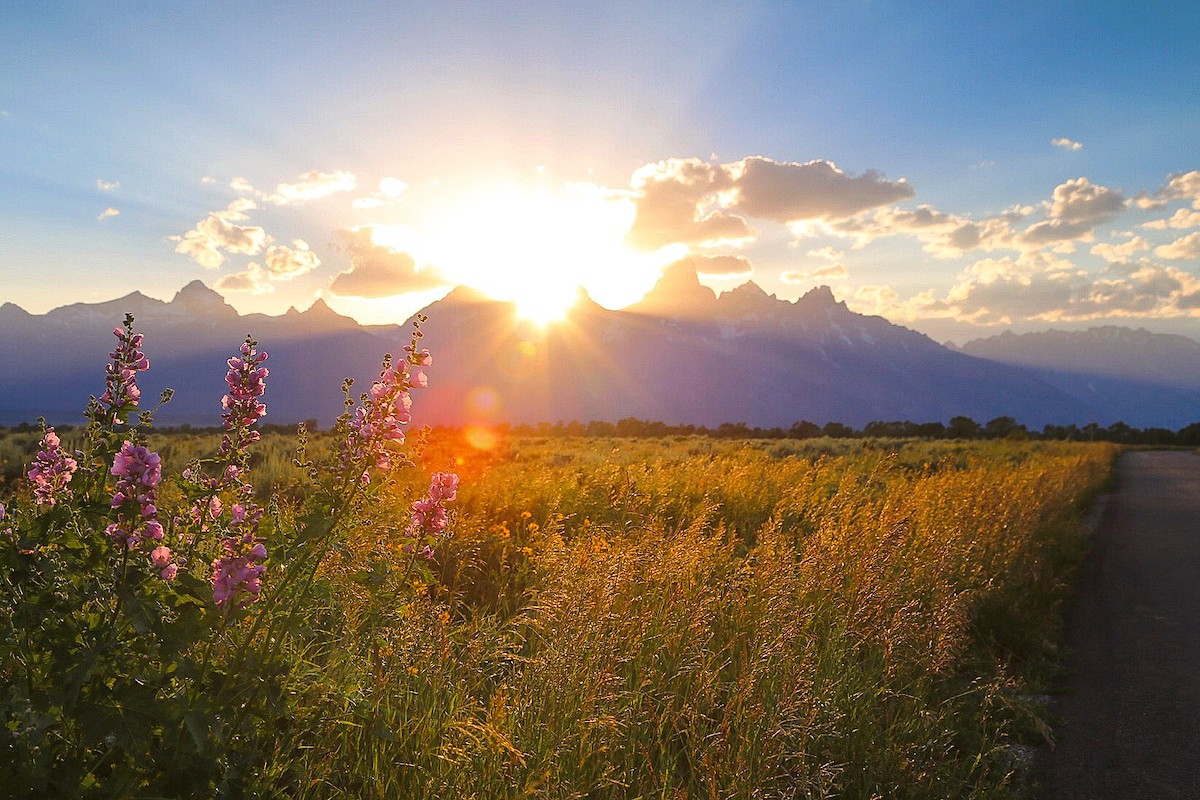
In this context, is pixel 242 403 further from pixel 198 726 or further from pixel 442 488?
pixel 198 726

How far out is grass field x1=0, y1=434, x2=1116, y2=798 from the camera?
8.70ft

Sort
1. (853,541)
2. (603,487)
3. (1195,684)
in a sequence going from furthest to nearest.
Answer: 1. (603,487)
2. (853,541)
3. (1195,684)

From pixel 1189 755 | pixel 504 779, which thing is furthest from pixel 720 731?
pixel 1189 755

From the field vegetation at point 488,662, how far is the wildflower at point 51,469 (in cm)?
20

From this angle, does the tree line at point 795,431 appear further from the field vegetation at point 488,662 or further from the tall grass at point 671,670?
the field vegetation at point 488,662

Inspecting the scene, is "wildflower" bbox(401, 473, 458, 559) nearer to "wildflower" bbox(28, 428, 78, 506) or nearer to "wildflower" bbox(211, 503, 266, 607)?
"wildflower" bbox(211, 503, 266, 607)

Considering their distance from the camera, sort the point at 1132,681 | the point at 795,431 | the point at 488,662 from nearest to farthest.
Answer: the point at 488,662 → the point at 1132,681 → the point at 795,431

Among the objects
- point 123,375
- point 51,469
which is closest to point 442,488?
point 123,375

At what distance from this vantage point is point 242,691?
2.16 metres

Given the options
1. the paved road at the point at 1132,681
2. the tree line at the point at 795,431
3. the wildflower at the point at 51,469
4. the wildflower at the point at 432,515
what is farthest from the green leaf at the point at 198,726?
the tree line at the point at 795,431

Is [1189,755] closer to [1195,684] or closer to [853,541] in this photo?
[1195,684]

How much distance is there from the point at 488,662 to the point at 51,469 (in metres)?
2.67

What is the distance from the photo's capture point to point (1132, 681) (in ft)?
17.3

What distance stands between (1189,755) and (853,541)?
2471 mm
